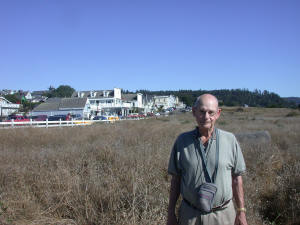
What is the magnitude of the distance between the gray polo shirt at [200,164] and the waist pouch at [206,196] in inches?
2.0

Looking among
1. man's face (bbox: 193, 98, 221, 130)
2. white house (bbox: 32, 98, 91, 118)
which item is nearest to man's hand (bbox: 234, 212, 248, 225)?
man's face (bbox: 193, 98, 221, 130)

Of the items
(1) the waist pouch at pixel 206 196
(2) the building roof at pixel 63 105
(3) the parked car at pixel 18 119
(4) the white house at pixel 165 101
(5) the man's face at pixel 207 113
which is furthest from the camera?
(4) the white house at pixel 165 101

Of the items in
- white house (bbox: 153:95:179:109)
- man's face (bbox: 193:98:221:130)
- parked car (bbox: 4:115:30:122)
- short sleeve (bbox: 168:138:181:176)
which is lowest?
parked car (bbox: 4:115:30:122)

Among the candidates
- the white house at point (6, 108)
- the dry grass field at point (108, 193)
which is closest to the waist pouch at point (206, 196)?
the dry grass field at point (108, 193)

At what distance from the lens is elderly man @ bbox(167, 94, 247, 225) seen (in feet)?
7.13

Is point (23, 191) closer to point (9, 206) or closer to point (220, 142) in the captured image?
point (9, 206)

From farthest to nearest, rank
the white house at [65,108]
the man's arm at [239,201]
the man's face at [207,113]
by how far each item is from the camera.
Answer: the white house at [65,108]
the man's arm at [239,201]
the man's face at [207,113]

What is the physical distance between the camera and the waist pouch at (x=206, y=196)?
2092 mm

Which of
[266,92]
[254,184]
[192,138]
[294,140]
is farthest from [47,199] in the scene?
[266,92]

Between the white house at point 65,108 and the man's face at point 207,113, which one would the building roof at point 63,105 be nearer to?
the white house at point 65,108

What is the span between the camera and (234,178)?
2385 mm

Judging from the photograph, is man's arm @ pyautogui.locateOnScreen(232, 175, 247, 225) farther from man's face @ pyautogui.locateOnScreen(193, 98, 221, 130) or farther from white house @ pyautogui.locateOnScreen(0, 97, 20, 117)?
white house @ pyautogui.locateOnScreen(0, 97, 20, 117)

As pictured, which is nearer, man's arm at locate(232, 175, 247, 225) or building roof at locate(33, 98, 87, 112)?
man's arm at locate(232, 175, 247, 225)

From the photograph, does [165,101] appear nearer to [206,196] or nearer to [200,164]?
[200,164]
